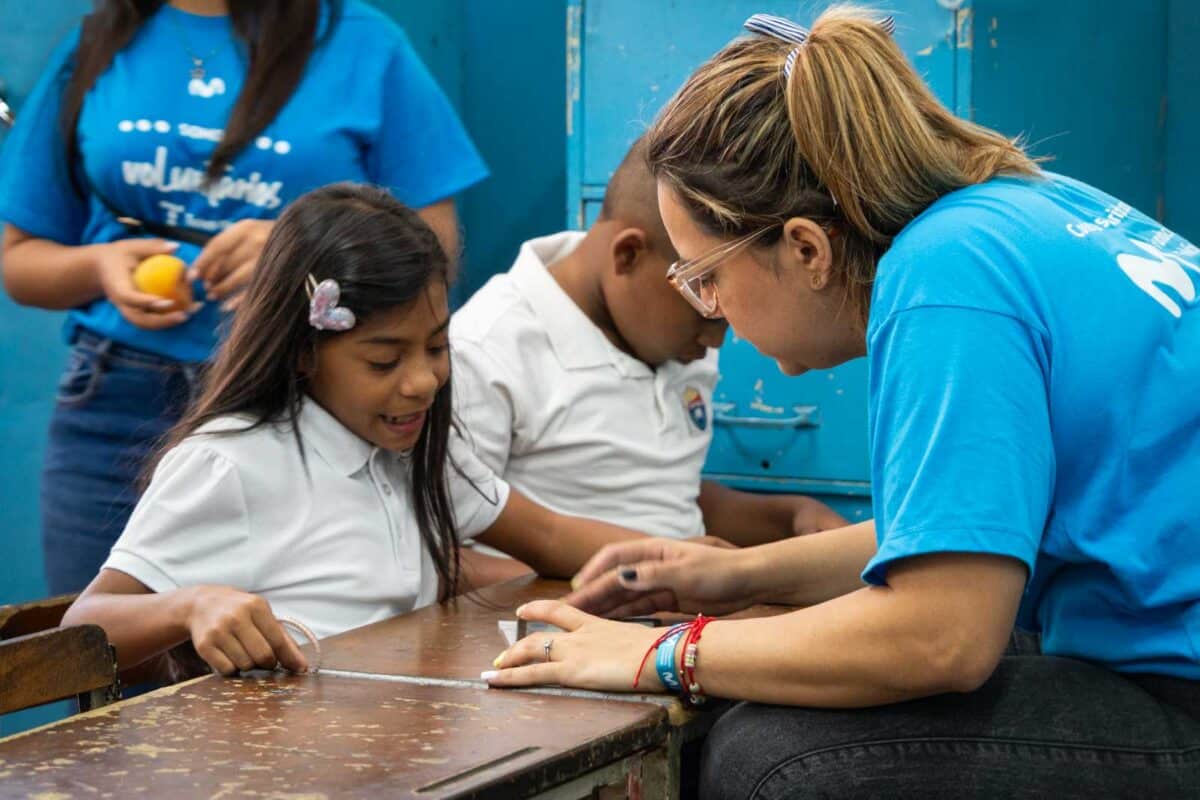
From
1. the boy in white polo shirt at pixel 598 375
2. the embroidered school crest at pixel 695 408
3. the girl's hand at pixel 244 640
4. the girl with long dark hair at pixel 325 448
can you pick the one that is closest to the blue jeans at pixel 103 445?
the girl with long dark hair at pixel 325 448

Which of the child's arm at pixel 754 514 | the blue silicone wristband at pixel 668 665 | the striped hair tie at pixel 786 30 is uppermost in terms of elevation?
the striped hair tie at pixel 786 30

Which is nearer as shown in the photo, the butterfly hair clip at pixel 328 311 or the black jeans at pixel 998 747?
the black jeans at pixel 998 747

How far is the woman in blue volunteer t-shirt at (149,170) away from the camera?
2420 mm

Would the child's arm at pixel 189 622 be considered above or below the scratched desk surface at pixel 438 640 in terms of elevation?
above

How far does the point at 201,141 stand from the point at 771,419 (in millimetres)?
1412

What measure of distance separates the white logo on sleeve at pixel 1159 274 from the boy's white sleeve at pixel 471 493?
113 cm

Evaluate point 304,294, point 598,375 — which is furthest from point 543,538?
point 304,294

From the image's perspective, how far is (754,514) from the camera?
3.02 meters

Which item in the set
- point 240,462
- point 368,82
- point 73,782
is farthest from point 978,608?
point 368,82

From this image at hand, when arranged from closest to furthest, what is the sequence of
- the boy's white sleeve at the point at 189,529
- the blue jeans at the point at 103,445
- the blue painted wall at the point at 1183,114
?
the boy's white sleeve at the point at 189,529, the blue jeans at the point at 103,445, the blue painted wall at the point at 1183,114

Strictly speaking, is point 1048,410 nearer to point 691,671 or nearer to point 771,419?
point 691,671

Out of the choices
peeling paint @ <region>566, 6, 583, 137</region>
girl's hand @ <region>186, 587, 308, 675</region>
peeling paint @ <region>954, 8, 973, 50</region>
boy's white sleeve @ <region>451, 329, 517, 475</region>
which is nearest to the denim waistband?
boy's white sleeve @ <region>451, 329, 517, 475</region>

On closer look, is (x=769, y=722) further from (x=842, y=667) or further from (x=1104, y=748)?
(x=1104, y=748)

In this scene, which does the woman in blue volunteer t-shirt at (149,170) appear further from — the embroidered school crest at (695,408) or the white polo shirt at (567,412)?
the embroidered school crest at (695,408)
